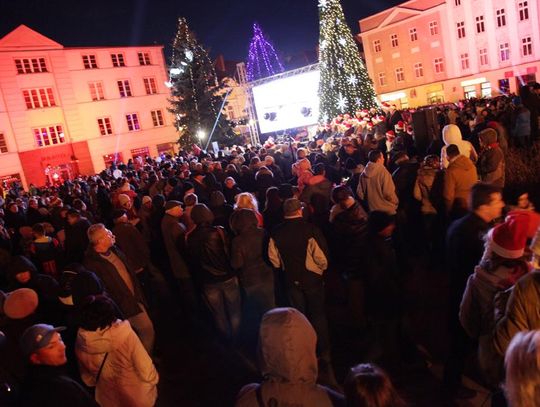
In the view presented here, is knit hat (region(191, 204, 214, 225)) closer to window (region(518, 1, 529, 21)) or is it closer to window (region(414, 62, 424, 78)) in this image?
window (region(518, 1, 529, 21))

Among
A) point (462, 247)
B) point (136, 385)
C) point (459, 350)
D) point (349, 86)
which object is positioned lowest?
point (459, 350)

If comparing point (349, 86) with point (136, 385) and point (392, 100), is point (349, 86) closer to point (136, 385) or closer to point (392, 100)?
point (136, 385)

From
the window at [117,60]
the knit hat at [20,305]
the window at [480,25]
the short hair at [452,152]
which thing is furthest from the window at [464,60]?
the knit hat at [20,305]

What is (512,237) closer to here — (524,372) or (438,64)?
(524,372)

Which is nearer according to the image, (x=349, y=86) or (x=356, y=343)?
(x=356, y=343)

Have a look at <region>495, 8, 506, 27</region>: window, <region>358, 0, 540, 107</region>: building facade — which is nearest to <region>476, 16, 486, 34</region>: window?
<region>358, 0, 540, 107</region>: building facade

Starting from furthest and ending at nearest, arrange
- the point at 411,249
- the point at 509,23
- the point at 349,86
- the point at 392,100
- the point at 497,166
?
the point at 392,100 < the point at 509,23 < the point at 349,86 < the point at 411,249 < the point at 497,166

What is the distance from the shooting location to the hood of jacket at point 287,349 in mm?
2398

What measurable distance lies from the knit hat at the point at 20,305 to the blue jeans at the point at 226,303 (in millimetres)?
2064

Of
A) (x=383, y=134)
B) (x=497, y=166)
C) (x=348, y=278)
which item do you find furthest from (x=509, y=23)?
(x=348, y=278)

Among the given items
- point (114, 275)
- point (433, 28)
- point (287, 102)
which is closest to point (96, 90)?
point (287, 102)

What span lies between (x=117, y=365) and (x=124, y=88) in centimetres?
4090

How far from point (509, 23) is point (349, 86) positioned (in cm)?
2666

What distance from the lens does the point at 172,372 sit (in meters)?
5.71
